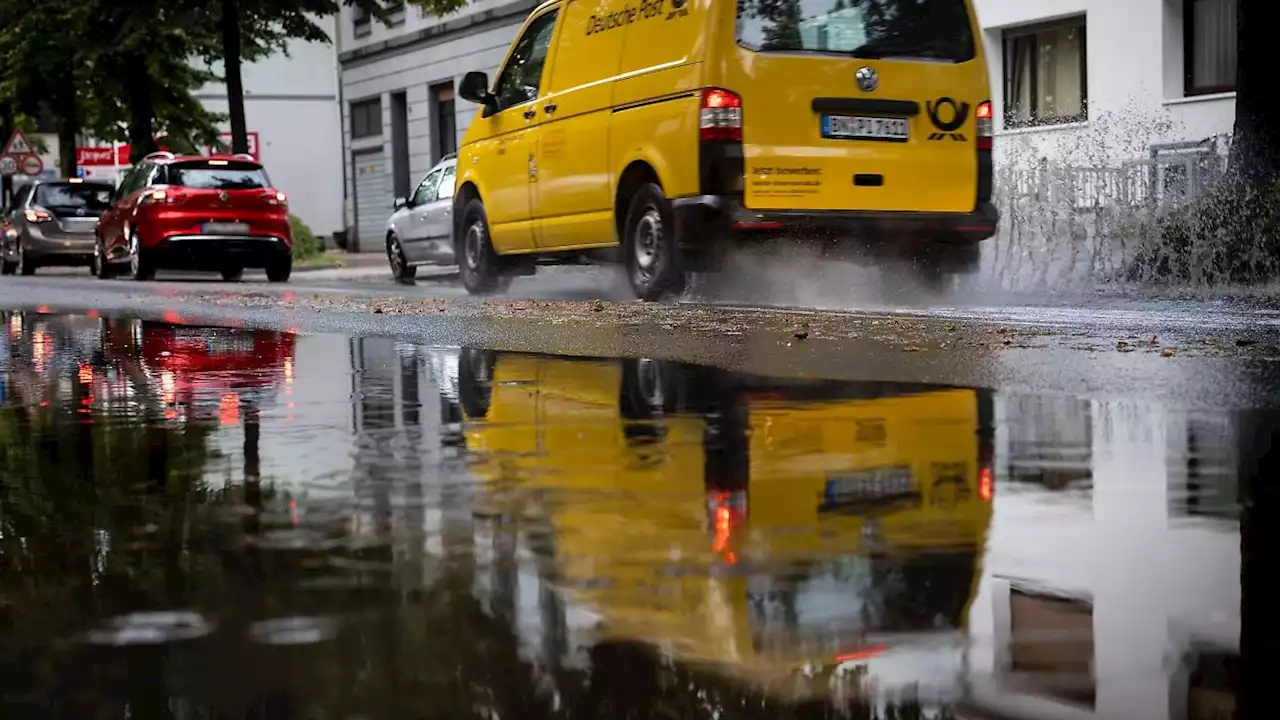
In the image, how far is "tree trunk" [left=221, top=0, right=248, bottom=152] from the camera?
3161 cm

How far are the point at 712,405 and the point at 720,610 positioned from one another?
3.53 meters

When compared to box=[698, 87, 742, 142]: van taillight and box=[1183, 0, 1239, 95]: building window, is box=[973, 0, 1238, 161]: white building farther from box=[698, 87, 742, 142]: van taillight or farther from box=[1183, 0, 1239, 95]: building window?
box=[698, 87, 742, 142]: van taillight

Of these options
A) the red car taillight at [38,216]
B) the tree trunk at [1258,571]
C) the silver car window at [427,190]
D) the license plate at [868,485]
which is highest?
the red car taillight at [38,216]

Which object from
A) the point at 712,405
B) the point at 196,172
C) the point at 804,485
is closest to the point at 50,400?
the point at 712,405

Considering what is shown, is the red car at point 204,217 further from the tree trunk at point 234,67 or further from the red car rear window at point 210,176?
the tree trunk at point 234,67

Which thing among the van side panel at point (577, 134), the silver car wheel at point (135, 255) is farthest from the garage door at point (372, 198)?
the van side panel at point (577, 134)

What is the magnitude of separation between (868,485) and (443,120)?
36.8 m

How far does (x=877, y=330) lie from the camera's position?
10781 mm

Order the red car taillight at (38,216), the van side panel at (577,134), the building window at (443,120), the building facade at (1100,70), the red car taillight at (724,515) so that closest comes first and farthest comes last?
the red car taillight at (724,515) → the van side panel at (577,134) → the building facade at (1100,70) → the red car taillight at (38,216) → the building window at (443,120)

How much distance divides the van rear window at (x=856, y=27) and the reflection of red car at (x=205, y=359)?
11.8ft

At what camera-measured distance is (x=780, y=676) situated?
2.98m

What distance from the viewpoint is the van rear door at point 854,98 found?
1299 cm

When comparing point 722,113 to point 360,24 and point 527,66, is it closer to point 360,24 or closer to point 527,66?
point 527,66

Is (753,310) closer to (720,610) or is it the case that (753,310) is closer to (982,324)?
(982,324)
